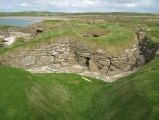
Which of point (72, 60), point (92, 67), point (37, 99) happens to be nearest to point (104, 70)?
point (92, 67)

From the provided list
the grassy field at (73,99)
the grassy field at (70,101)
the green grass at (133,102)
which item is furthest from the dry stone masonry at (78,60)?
the green grass at (133,102)

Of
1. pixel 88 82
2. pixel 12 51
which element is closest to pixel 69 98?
pixel 88 82

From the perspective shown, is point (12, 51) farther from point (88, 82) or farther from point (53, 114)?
point (53, 114)

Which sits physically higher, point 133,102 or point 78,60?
point 133,102

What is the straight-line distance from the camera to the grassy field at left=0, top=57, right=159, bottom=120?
1111cm

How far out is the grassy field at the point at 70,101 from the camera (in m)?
11.1

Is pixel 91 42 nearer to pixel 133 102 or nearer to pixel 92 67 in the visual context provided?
pixel 92 67

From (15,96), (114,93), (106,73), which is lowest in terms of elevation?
(106,73)

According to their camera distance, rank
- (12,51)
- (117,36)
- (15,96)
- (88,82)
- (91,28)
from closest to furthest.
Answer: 1. (15,96)
2. (88,82)
3. (12,51)
4. (117,36)
5. (91,28)

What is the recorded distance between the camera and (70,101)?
15641 mm

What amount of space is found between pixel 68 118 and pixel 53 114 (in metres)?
1.15

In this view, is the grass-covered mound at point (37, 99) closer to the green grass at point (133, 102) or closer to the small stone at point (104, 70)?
the green grass at point (133, 102)

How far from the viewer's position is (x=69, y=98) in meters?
16.1

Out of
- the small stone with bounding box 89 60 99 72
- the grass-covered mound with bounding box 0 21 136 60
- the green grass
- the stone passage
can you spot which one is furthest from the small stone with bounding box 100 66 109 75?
the green grass
